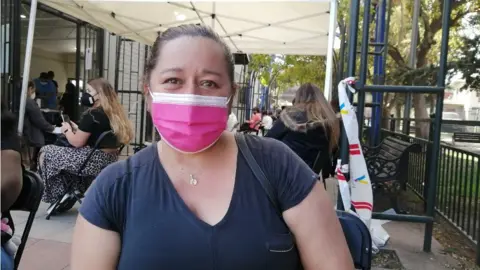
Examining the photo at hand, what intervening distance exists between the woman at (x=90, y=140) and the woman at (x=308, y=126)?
5.40ft

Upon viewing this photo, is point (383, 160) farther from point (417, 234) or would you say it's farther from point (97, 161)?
point (97, 161)

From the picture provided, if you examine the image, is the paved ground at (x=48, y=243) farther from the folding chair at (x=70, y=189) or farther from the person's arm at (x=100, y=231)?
the person's arm at (x=100, y=231)

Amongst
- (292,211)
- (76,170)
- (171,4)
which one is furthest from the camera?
(171,4)

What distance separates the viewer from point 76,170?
4.45 metres

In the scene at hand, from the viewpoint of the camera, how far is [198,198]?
1276mm

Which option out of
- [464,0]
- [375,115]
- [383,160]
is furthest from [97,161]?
[464,0]

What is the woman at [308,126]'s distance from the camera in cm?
417

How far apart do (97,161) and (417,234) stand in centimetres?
342

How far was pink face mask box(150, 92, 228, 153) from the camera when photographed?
132 centimetres

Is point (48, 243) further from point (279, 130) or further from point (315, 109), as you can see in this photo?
point (315, 109)

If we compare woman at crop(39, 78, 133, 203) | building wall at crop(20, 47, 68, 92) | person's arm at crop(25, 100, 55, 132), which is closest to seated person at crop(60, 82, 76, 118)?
person's arm at crop(25, 100, 55, 132)

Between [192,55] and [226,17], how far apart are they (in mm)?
6515

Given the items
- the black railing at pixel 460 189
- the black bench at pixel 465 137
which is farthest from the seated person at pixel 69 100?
the black bench at pixel 465 137

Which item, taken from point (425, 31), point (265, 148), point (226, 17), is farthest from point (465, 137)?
point (265, 148)
